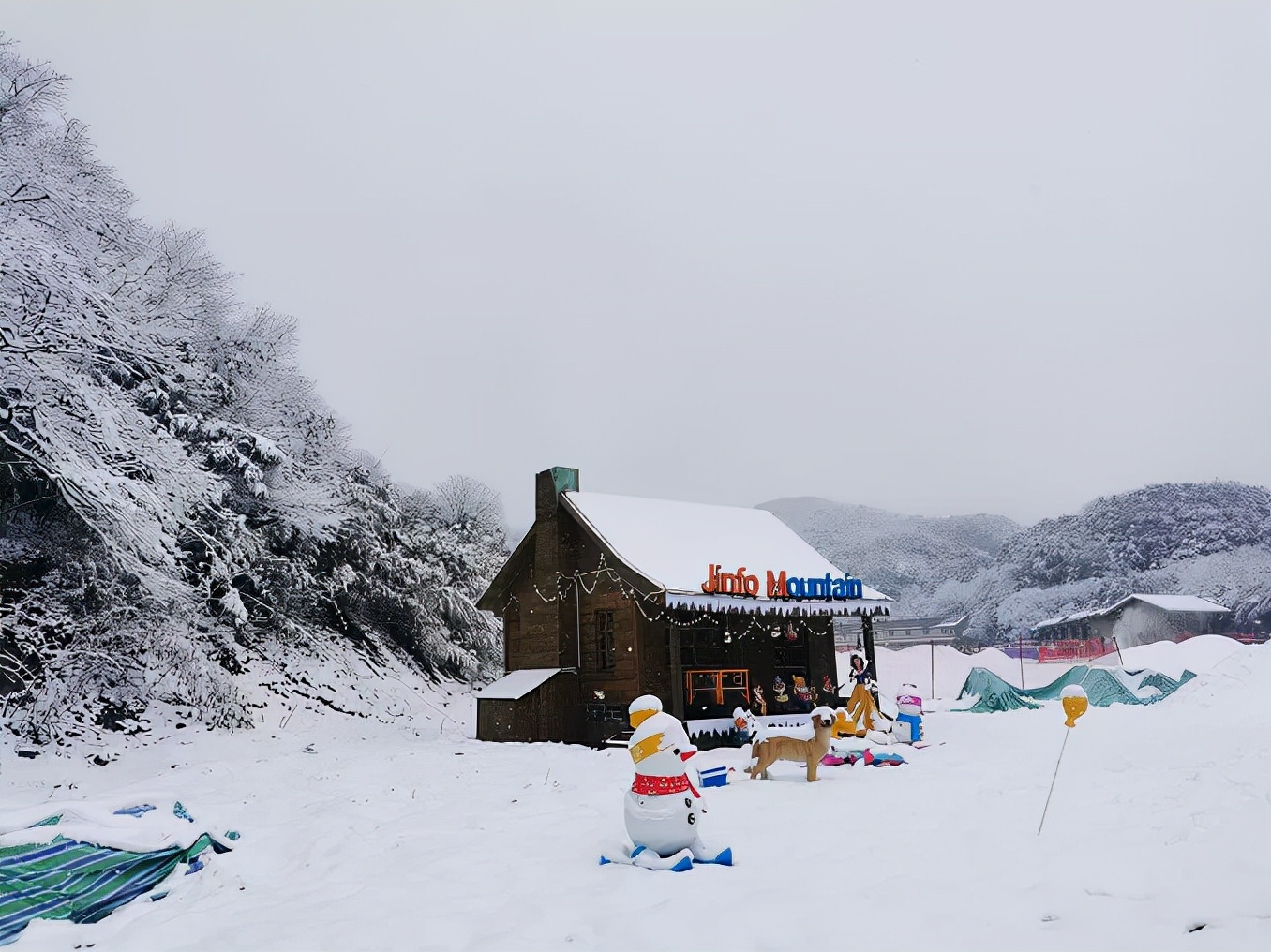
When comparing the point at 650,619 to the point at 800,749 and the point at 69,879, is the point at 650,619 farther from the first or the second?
the point at 69,879

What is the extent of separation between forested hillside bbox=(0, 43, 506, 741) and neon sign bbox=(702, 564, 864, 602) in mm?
9610

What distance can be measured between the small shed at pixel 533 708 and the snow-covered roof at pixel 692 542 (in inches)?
130

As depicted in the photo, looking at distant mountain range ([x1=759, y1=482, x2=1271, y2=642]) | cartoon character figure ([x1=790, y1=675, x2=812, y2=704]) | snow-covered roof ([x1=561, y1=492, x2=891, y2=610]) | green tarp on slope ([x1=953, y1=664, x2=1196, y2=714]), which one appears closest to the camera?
snow-covered roof ([x1=561, y1=492, x2=891, y2=610])

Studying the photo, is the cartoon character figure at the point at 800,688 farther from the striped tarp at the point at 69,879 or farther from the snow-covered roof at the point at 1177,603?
the snow-covered roof at the point at 1177,603

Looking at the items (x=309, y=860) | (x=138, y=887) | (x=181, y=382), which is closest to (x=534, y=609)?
(x=181, y=382)

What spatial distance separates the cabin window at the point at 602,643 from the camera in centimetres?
1862

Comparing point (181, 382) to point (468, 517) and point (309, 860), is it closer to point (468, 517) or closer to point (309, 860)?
point (468, 517)

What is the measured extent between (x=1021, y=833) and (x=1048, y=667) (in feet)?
115

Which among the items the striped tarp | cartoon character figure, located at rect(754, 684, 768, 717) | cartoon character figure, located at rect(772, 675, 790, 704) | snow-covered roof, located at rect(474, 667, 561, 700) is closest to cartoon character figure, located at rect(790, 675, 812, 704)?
cartoon character figure, located at rect(772, 675, 790, 704)

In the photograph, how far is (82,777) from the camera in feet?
43.9

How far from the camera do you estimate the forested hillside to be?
44.5 ft

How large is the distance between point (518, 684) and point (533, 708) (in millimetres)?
707

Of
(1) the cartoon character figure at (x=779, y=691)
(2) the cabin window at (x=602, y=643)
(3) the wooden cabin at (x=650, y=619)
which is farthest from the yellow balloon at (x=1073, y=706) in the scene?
(2) the cabin window at (x=602, y=643)

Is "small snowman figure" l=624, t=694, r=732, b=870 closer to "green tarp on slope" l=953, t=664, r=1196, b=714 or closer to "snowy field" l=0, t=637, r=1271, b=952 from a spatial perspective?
"snowy field" l=0, t=637, r=1271, b=952
